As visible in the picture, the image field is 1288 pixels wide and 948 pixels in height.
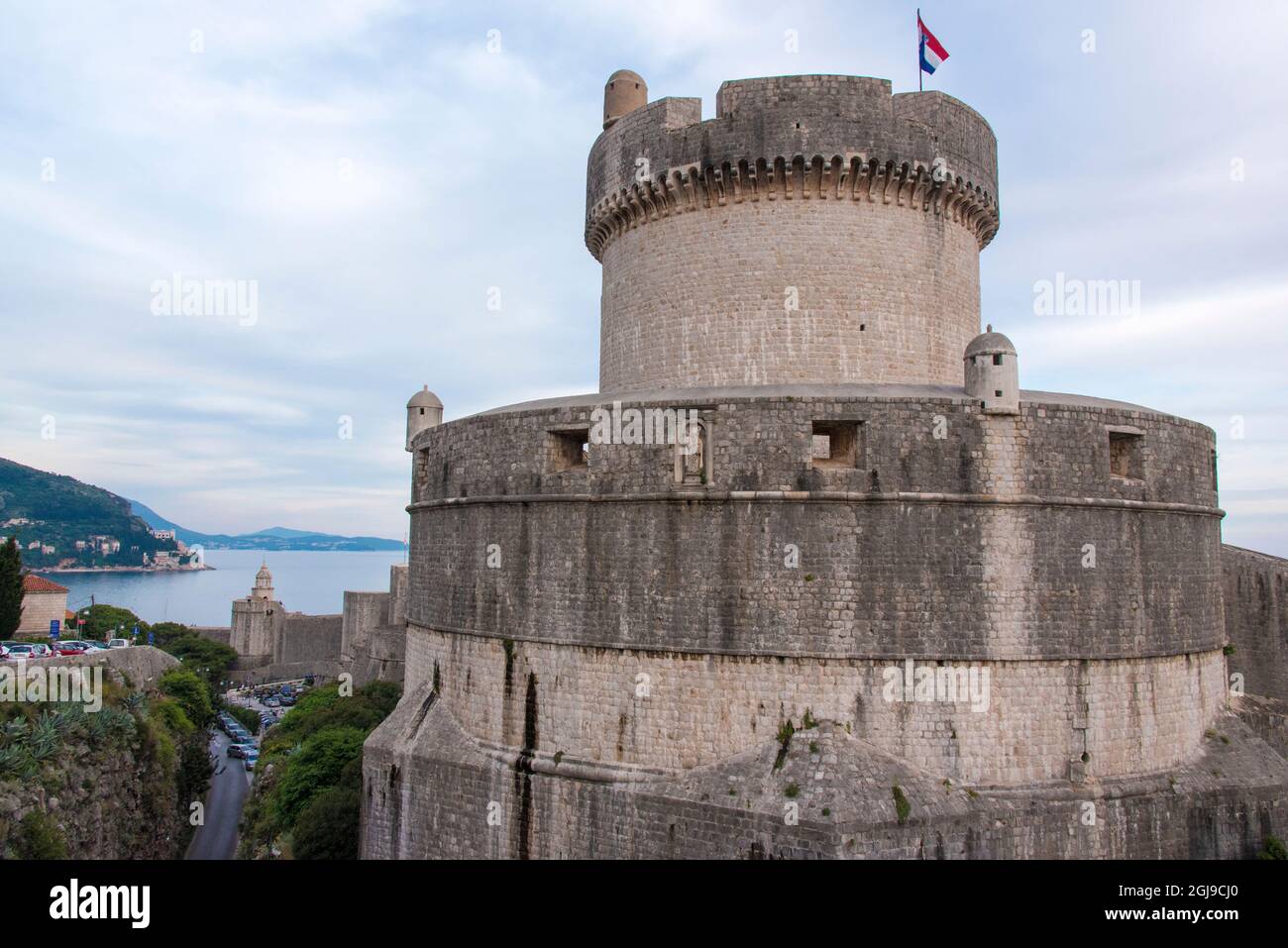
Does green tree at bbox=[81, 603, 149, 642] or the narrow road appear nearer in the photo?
the narrow road

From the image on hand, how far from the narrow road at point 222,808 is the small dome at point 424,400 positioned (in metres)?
18.0

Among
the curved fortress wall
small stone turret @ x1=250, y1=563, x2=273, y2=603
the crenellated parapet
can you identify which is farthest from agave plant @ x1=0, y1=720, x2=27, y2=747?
small stone turret @ x1=250, y1=563, x2=273, y2=603

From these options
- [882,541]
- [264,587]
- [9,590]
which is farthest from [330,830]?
[264,587]

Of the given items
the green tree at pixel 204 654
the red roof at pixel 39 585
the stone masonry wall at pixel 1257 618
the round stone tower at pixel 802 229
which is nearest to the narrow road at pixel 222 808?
the green tree at pixel 204 654

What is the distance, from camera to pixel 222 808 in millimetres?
32344

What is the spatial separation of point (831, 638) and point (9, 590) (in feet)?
133

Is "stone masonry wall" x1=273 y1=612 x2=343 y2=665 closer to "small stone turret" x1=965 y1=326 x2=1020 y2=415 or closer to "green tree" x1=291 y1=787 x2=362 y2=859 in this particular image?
"green tree" x1=291 y1=787 x2=362 y2=859

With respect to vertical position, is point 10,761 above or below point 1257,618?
below

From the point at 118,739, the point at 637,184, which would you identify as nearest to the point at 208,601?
the point at 118,739

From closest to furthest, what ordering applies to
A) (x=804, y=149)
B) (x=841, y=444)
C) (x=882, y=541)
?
(x=882, y=541) < (x=841, y=444) < (x=804, y=149)

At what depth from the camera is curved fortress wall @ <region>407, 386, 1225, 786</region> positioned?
10.6 meters

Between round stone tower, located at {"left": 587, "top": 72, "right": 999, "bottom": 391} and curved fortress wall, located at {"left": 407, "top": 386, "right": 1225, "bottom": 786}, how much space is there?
8.73 ft

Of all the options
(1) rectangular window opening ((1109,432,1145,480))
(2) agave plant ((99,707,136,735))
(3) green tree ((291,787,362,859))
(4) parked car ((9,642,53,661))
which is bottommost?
(3) green tree ((291,787,362,859))

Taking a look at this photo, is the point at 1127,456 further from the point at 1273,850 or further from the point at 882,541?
the point at 1273,850
